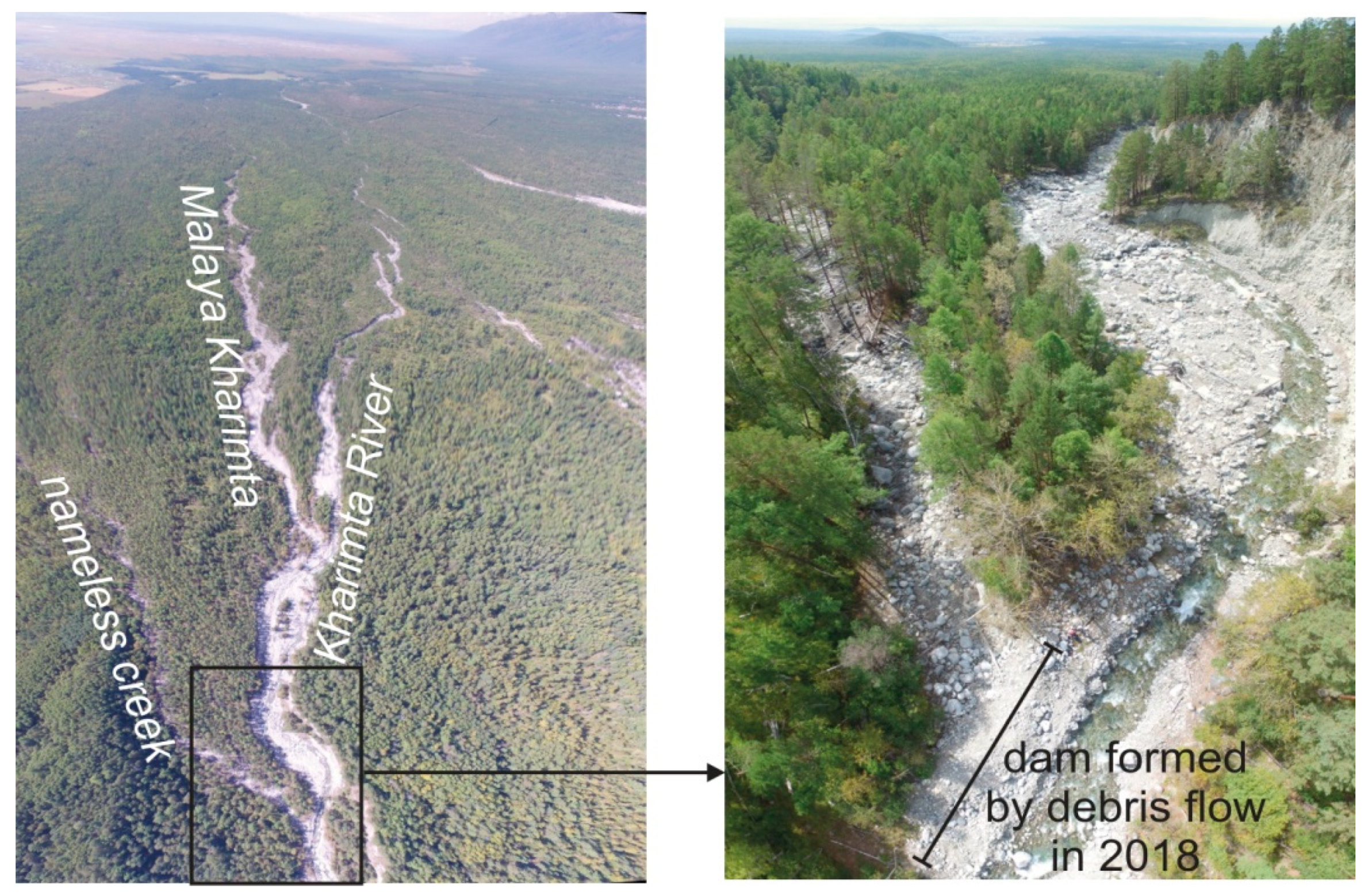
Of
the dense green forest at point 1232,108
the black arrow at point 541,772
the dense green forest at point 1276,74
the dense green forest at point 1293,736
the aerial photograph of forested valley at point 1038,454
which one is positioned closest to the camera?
the black arrow at point 541,772

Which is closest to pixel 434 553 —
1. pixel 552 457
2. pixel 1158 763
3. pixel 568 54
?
pixel 552 457

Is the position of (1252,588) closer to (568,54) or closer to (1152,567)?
(1152,567)

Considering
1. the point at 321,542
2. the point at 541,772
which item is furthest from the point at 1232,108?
the point at 321,542

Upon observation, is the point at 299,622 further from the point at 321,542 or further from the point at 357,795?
the point at 357,795

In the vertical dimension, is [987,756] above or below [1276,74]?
below

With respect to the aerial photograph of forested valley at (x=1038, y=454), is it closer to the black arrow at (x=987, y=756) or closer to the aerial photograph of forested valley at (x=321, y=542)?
the black arrow at (x=987, y=756)

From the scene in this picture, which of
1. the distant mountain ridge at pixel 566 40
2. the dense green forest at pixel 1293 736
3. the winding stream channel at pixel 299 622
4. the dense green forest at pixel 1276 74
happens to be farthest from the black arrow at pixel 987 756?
the dense green forest at pixel 1276 74
